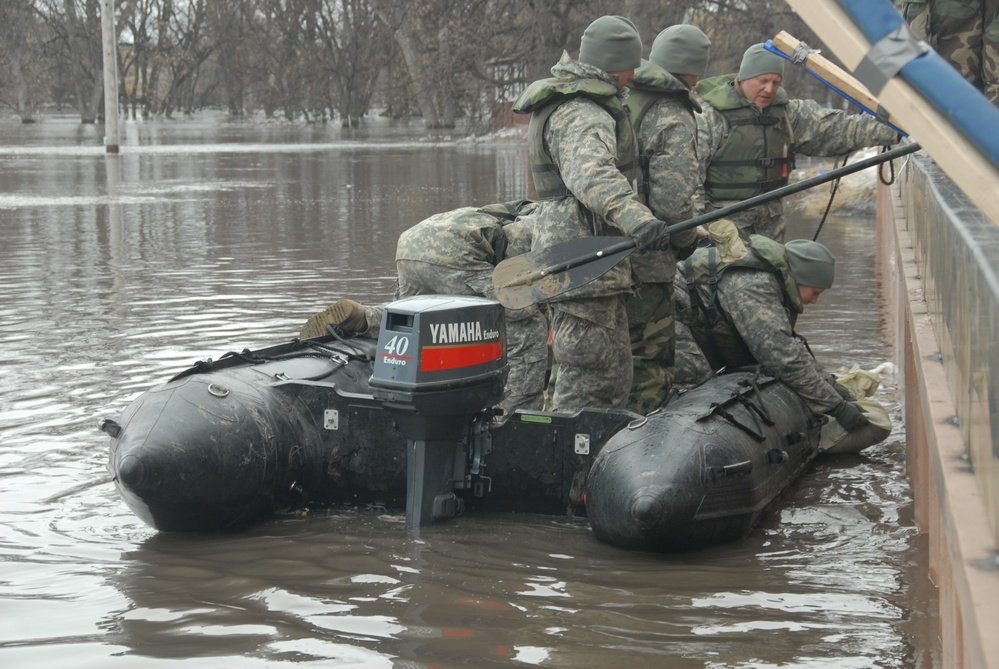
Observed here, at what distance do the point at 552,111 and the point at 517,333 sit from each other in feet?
3.93

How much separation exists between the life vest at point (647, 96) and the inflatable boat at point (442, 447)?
3.41ft

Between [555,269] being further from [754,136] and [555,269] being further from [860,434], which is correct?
[754,136]

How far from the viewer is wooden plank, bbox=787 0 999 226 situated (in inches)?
92.2

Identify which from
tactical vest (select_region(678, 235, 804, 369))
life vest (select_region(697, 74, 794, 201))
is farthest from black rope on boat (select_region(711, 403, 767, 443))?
life vest (select_region(697, 74, 794, 201))

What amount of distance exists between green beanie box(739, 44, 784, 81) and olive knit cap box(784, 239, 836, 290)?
1.60 m

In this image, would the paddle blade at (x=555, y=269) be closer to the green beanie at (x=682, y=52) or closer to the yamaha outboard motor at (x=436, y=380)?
the yamaha outboard motor at (x=436, y=380)

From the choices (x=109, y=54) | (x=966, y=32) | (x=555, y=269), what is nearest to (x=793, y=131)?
(x=966, y=32)

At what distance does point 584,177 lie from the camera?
561 cm

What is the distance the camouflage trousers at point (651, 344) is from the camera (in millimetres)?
6246

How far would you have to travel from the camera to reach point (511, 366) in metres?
6.59

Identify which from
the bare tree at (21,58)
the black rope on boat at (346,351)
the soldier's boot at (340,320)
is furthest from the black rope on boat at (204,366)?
the bare tree at (21,58)

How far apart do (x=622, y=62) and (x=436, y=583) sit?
2.51 metres

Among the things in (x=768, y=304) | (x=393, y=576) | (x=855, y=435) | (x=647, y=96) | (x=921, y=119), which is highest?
(x=647, y=96)

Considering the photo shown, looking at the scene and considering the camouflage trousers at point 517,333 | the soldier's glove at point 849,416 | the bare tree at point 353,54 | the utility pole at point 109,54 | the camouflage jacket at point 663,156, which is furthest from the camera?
the bare tree at point 353,54
